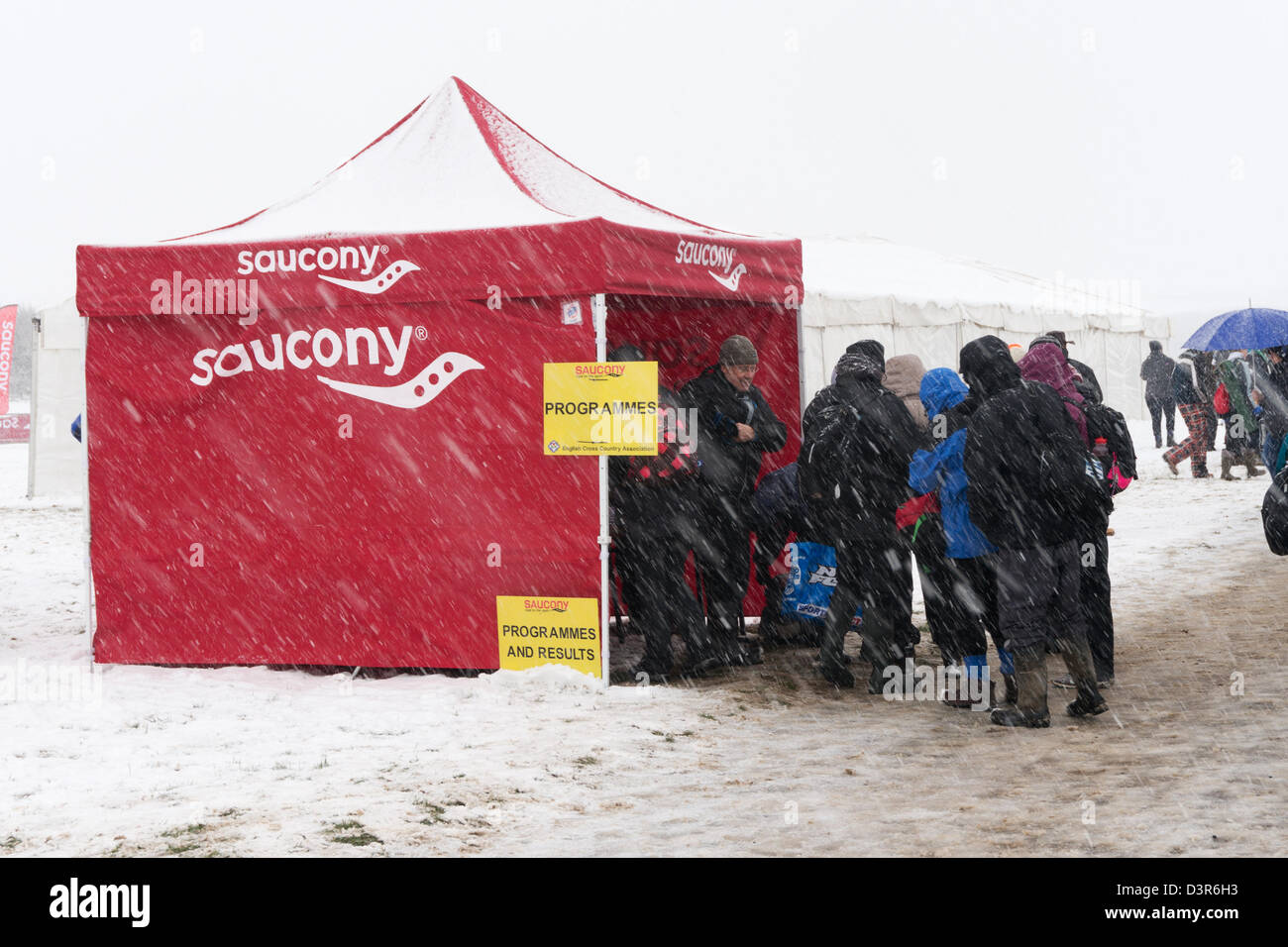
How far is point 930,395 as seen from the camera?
21.1 feet

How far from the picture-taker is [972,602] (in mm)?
6523

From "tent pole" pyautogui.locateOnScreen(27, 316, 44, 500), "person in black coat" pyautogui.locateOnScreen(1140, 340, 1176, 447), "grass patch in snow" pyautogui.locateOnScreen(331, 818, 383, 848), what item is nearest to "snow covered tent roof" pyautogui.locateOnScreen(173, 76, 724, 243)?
"grass patch in snow" pyautogui.locateOnScreen(331, 818, 383, 848)

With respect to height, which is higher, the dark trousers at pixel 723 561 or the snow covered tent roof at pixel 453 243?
the snow covered tent roof at pixel 453 243

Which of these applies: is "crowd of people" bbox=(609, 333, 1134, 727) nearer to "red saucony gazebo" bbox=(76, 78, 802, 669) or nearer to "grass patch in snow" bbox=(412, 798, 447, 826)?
"red saucony gazebo" bbox=(76, 78, 802, 669)

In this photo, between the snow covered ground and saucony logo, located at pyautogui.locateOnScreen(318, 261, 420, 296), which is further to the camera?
saucony logo, located at pyautogui.locateOnScreen(318, 261, 420, 296)

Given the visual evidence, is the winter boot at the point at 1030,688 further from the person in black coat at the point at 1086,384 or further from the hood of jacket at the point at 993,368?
the person in black coat at the point at 1086,384

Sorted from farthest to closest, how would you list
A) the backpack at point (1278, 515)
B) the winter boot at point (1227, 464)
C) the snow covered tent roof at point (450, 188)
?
1. the winter boot at point (1227, 464)
2. the backpack at point (1278, 515)
3. the snow covered tent roof at point (450, 188)

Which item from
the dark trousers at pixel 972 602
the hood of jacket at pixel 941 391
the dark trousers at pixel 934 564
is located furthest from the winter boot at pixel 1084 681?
the hood of jacket at pixel 941 391

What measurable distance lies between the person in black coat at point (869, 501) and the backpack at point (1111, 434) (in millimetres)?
878

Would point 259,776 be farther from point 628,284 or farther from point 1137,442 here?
point 1137,442

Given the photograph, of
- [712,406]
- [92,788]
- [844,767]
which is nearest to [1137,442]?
[712,406]

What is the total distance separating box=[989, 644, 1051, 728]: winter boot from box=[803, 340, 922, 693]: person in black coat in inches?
38.1

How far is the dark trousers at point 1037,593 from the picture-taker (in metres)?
6.01

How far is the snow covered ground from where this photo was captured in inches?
180
